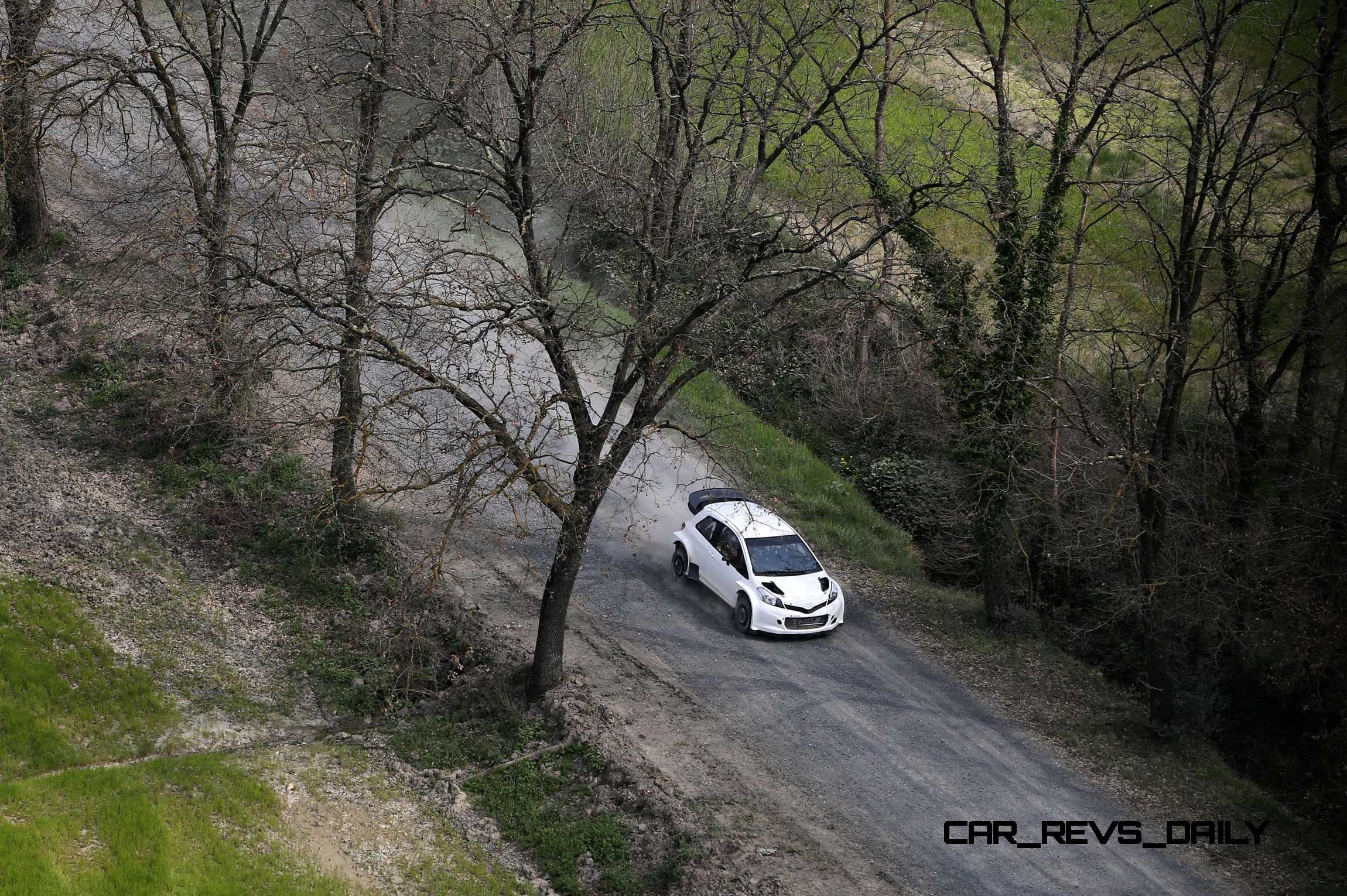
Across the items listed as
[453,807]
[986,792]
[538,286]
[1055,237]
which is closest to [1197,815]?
[986,792]

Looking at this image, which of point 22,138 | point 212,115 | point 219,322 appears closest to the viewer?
point 219,322

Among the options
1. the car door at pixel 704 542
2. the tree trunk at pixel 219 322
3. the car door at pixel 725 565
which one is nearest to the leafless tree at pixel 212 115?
the tree trunk at pixel 219 322

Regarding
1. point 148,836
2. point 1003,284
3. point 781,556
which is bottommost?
point 148,836

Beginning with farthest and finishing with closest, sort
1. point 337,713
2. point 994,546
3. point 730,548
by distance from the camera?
point 994,546
point 730,548
point 337,713

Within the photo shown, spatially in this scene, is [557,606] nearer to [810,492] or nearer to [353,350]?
[353,350]

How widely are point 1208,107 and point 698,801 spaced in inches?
458

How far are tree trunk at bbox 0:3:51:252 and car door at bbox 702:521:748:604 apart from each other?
1258 centimetres

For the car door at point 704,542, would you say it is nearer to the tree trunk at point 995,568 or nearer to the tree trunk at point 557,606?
the tree trunk at point 557,606

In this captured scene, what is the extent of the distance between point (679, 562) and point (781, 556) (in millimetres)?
2089

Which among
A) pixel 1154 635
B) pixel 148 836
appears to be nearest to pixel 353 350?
pixel 148 836

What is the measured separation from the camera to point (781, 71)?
599 inches

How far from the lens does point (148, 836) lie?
11.2 m

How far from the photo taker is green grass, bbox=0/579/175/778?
492 inches

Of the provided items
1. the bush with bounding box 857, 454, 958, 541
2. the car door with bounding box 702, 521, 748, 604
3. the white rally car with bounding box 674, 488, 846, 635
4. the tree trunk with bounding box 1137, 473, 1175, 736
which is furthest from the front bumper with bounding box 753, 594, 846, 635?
the bush with bounding box 857, 454, 958, 541
